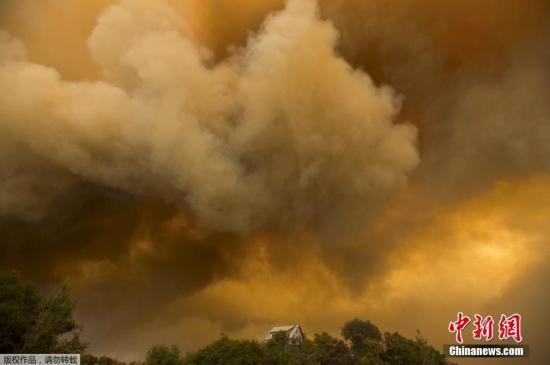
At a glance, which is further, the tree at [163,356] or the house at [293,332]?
the house at [293,332]

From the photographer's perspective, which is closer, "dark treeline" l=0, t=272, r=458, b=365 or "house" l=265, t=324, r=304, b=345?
"dark treeline" l=0, t=272, r=458, b=365

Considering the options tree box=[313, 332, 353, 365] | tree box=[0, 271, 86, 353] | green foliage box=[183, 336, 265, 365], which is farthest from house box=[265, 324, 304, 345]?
tree box=[0, 271, 86, 353]

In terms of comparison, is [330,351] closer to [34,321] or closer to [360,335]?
[360,335]

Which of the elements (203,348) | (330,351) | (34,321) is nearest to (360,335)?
(330,351)

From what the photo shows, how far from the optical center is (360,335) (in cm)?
6012

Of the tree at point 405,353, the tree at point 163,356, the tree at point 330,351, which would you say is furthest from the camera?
the tree at point 330,351

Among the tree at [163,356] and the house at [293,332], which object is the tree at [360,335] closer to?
the house at [293,332]

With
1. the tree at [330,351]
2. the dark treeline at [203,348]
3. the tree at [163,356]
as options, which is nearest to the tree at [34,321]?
the dark treeline at [203,348]

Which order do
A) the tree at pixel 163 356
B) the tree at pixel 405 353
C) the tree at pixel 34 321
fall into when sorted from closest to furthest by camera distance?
1. the tree at pixel 34 321
2. the tree at pixel 163 356
3. the tree at pixel 405 353

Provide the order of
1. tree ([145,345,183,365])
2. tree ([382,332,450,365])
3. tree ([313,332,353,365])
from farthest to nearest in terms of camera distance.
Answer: tree ([313,332,353,365])
tree ([382,332,450,365])
tree ([145,345,183,365])

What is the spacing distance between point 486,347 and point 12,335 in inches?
1024

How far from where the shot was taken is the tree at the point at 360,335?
5603 cm

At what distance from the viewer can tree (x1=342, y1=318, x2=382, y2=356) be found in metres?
56.0

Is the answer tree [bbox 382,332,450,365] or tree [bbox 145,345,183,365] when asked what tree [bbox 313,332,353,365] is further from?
tree [bbox 145,345,183,365]
